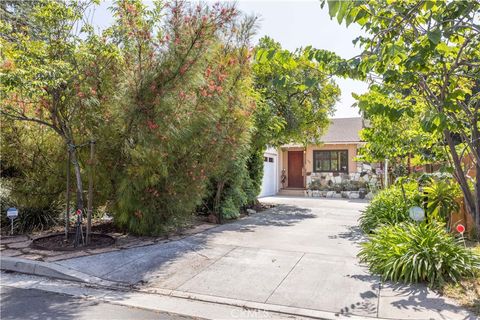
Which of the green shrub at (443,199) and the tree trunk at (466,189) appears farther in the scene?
the green shrub at (443,199)

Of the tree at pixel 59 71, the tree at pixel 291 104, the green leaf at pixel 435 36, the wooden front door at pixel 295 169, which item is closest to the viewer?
the green leaf at pixel 435 36

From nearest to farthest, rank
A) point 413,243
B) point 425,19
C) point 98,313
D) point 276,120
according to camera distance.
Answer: point 98,313 < point 425,19 < point 413,243 < point 276,120

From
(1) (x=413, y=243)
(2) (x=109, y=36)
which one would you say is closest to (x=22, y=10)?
(2) (x=109, y=36)

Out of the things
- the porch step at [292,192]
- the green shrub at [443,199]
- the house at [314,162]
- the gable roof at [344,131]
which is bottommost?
the porch step at [292,192]

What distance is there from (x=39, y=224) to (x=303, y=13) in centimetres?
727

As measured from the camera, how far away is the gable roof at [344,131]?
18797 mm

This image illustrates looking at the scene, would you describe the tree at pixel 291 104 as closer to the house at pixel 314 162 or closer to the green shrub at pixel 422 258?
the house at pixel 314 162

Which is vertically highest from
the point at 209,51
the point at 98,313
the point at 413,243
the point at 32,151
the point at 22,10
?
the point at 22,10

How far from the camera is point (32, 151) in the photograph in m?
7.55

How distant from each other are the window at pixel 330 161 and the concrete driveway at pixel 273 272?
11202mm

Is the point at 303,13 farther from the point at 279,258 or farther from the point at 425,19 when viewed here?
the point at 279,258

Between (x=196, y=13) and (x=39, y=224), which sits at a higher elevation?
(x=196, y=13)

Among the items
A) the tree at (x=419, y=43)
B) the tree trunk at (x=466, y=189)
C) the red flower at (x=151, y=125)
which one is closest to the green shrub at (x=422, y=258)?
the tree trunk at (x=466, y=189)

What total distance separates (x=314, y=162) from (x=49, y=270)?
52.7 feet
